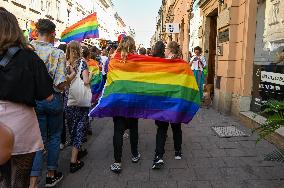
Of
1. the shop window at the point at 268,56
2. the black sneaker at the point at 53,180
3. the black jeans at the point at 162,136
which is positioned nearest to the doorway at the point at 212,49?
the shop window at the point at 268,56

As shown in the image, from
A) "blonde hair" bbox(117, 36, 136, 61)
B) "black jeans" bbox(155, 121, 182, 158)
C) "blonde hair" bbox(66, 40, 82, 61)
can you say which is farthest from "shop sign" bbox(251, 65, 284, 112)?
"blonde hair" bbox(66, 40, 82, 61)

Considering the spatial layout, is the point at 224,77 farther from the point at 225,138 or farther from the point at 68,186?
the point at 68,186

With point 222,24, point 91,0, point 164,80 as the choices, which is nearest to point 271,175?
point 164,80

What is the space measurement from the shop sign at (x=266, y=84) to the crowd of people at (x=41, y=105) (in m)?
2.62

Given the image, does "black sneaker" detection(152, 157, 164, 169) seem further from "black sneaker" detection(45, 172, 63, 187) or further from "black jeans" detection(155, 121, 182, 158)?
"black sneaker" detection(45, 172, 63, 187)

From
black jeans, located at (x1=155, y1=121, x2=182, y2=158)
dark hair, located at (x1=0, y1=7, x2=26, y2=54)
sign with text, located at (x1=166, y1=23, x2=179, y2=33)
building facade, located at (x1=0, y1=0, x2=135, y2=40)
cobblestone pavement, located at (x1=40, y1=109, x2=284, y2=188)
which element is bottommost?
cobblestone pavement, located at (x1=40, y1=109, x2=284, y2=188)

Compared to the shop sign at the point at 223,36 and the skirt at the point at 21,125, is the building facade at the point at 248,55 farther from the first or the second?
the skirt at the point at 21,125

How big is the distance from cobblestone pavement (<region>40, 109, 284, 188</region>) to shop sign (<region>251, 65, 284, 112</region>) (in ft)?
3.71

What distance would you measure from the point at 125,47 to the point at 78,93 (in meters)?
0.91

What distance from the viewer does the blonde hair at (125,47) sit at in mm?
5210

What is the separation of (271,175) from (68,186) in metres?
2.54

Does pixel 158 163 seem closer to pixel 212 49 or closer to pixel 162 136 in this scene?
pixel 162 136

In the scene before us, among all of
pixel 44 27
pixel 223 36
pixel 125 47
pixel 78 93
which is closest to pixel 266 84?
pixel 223 36

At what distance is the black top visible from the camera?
286 cm
